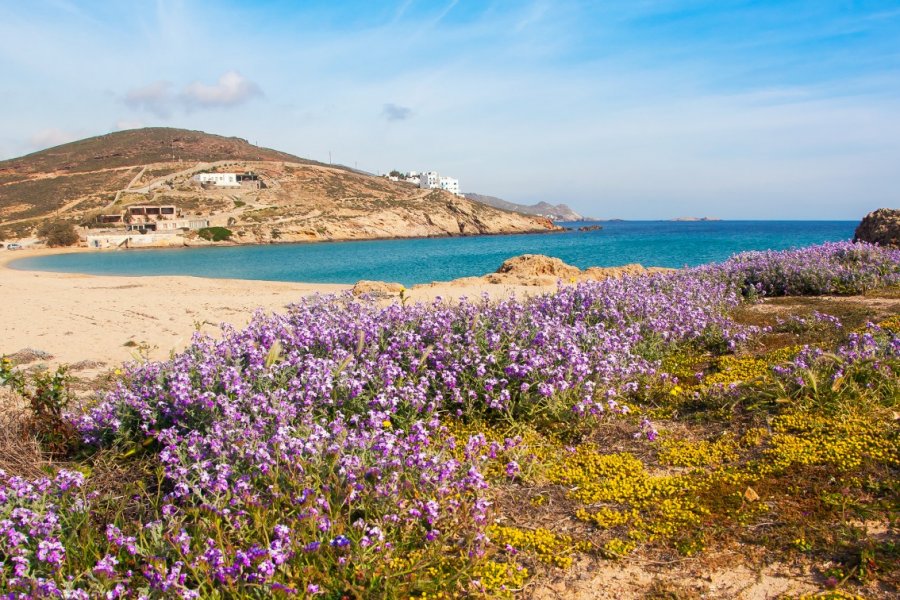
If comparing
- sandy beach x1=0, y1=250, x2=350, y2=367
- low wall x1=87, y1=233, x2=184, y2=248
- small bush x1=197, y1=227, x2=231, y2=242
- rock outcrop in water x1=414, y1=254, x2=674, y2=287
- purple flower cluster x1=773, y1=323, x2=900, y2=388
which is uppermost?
small bush x1=197, y1=227, x2=231, y2=242

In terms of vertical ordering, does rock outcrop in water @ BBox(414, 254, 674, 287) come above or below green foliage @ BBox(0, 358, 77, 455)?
above

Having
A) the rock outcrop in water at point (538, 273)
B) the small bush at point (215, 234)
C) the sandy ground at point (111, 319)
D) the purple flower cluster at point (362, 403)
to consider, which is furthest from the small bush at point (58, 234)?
the purple flower cluster at point (362, 403)

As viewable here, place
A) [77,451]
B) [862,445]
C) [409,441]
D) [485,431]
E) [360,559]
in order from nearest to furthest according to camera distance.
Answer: [360,559] → [409,441] → [862,445] → [77,451] → [485,431]

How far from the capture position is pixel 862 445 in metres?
4.25

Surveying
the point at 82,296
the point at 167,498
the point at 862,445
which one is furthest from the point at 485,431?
the point at 82,296

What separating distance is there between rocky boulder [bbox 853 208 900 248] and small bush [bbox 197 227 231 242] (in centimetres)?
6889

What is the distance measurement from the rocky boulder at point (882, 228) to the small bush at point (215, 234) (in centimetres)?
6889

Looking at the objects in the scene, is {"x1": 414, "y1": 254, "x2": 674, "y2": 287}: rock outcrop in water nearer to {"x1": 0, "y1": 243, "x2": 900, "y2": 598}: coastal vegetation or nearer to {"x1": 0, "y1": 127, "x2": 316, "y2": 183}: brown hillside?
{"x1": 0, "y1": 243, "x2": 900, "y2": 598}: coastal vegetation

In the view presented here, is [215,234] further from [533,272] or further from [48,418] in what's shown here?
[48,418]

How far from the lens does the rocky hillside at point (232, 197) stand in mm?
80438

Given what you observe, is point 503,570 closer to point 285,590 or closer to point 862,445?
point 285,590

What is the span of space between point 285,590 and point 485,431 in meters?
2.56

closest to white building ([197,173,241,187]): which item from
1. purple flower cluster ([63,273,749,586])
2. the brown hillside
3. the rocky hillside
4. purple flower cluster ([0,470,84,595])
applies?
the rocky hillside

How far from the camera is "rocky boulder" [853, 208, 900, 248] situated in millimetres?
17828
